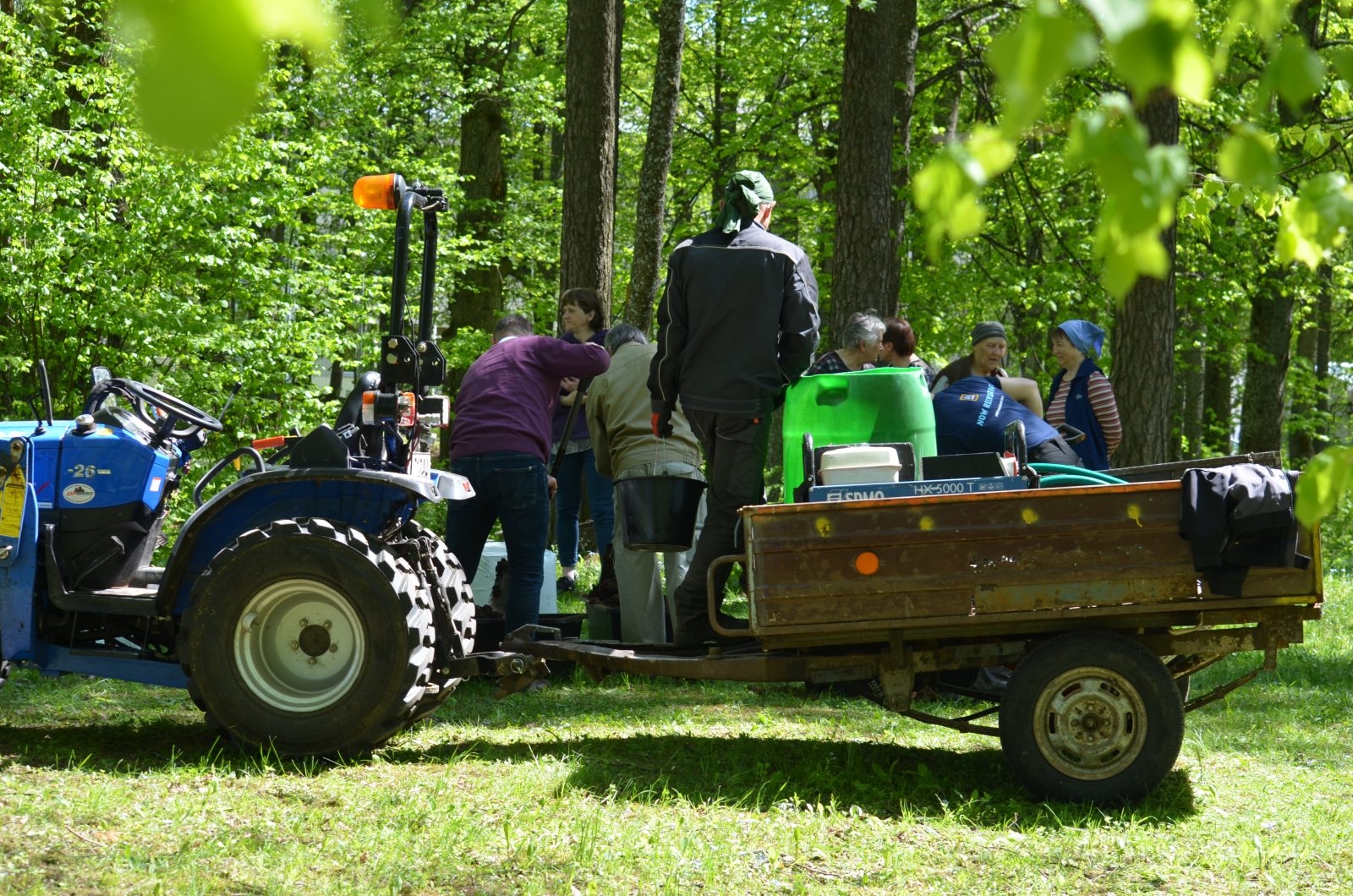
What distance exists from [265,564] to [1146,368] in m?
8.78

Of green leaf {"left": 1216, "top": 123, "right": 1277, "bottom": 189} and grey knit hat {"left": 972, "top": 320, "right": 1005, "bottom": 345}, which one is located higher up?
grey knit hat {"left": 972, "top": 320, "right": 1005, "bottom": 345}

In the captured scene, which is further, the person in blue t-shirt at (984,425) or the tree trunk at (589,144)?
the tree trunk at (589,144)

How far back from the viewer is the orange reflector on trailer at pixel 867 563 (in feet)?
15.7

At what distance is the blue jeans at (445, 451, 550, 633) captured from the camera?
664 centimetres

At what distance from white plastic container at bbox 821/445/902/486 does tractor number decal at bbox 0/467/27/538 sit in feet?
10.3

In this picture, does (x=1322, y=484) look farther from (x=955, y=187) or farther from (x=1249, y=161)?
(x=955, y=187)

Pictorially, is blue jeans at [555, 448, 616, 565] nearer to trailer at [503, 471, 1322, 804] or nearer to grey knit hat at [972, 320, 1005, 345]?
grey knit hat at [972, 320, 1005, 345]

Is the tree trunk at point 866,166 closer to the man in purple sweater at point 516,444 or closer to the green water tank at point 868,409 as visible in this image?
the man in purple sweater at point 516,444

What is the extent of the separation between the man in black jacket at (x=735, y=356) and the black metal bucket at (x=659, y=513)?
7.2 inches

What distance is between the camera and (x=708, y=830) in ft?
14.7

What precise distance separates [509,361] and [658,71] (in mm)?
5531

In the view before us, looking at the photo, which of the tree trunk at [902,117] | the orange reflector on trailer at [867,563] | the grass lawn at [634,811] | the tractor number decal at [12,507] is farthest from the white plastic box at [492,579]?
the tree trunk at [902,117]

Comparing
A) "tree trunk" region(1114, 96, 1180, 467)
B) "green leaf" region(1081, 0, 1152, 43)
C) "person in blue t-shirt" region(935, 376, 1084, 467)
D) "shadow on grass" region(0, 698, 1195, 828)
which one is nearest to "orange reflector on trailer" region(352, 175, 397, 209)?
"shadow on grass" region(0, 698, 1195, 828)

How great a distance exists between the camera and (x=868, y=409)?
19.3 ft
